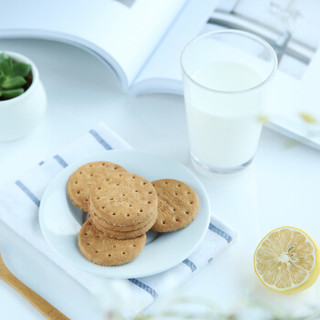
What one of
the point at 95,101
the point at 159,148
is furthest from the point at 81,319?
the point at 95,101

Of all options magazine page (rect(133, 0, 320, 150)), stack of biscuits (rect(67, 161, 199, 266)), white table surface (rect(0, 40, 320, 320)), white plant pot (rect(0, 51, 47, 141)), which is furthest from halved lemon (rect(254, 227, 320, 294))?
white plant pot (rect(0, 51, 47, 141))

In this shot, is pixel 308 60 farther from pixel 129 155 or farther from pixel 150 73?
pixel 129 155

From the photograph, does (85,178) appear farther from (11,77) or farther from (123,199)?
(11,77)

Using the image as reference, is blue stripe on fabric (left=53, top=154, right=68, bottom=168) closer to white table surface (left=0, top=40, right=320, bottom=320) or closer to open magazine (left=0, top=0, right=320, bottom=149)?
white table surface (left=0, top=40, right=320, bottom=320)

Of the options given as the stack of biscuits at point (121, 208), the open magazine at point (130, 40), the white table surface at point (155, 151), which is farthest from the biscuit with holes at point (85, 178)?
the open magazine at point (130, 40)

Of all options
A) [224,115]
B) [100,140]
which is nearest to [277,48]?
[224,115]

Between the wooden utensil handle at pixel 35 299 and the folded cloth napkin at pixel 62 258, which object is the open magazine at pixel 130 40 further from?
the wooden utensil handle at pixel 35 299
